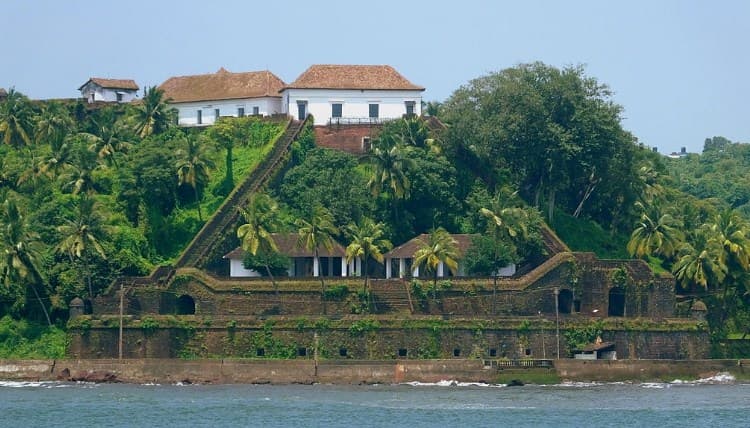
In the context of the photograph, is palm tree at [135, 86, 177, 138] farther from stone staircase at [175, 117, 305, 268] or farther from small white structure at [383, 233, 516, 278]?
small white structure at [383, 233, 516, 278]

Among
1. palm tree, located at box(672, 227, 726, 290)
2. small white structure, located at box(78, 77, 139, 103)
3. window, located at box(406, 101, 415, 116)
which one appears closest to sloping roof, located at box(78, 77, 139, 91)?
small white structure, located at box(78, 77, 139, 103)

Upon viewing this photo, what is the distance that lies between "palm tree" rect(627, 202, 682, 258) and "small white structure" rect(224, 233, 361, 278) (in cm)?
1555

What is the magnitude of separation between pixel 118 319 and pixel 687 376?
29.7 meters

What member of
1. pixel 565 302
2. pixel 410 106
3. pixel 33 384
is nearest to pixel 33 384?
pixel 33 384

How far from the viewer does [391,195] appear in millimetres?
100000

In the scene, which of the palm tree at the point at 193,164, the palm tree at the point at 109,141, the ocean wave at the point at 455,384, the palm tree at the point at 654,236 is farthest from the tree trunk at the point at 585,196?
the palm tree at the point at 109,141

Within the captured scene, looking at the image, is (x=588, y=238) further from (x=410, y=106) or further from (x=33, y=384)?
(x=33, y=384)

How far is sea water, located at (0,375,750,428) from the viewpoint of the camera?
75.8 m

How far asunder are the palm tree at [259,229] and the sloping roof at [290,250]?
1.38m

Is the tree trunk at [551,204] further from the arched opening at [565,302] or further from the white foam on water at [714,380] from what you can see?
the white foam on water at [714,380]

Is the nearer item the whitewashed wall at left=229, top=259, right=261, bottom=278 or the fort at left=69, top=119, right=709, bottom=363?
the fort at left=69, top=119, right=709, bottom=363

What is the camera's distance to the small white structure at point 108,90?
11938 centimetres

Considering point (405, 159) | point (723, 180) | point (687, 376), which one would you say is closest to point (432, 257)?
point (405, 159)

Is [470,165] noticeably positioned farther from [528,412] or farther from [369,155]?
[528,412]
